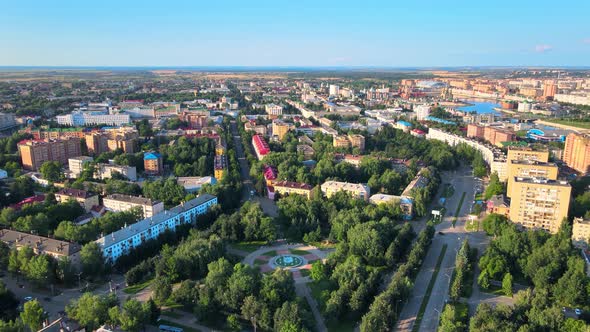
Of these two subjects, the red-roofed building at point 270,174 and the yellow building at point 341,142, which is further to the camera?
the yellow building at point 341,142

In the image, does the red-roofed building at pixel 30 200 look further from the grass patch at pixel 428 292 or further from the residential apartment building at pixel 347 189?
the grass patch at pixel 428 292

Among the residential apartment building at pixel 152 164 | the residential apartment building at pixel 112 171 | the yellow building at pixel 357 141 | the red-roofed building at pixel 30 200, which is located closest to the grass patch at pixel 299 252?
the red-roofed building at pixel 30 200

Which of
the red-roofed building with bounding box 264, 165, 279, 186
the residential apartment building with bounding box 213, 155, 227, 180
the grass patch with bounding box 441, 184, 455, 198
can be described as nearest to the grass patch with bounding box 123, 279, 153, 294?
the residential apartment building with bounding box 213, 155, 227, 180

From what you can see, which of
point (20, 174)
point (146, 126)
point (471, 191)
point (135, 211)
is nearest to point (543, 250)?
point (471, 191)

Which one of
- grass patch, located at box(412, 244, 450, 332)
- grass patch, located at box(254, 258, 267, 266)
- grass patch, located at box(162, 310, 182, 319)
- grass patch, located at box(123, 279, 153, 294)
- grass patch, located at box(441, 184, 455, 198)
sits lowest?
grass patch, located at box(412, 244, 450, 332)

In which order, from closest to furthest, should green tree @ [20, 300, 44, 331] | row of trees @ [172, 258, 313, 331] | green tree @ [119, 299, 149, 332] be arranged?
1. green tree @ [119, 299, 149, 332]
2. green tree @ [20, 300, 44, 331]
3. row of trees @ [172, 258, 313, 331]

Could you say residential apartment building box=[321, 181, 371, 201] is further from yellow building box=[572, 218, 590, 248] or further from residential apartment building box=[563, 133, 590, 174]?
residential apartment building box=[563, 133, 590, 174]

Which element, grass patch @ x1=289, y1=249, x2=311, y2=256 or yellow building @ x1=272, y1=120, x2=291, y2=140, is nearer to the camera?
grass patch @ x1=289, y1=249, x2=311, y2=256
